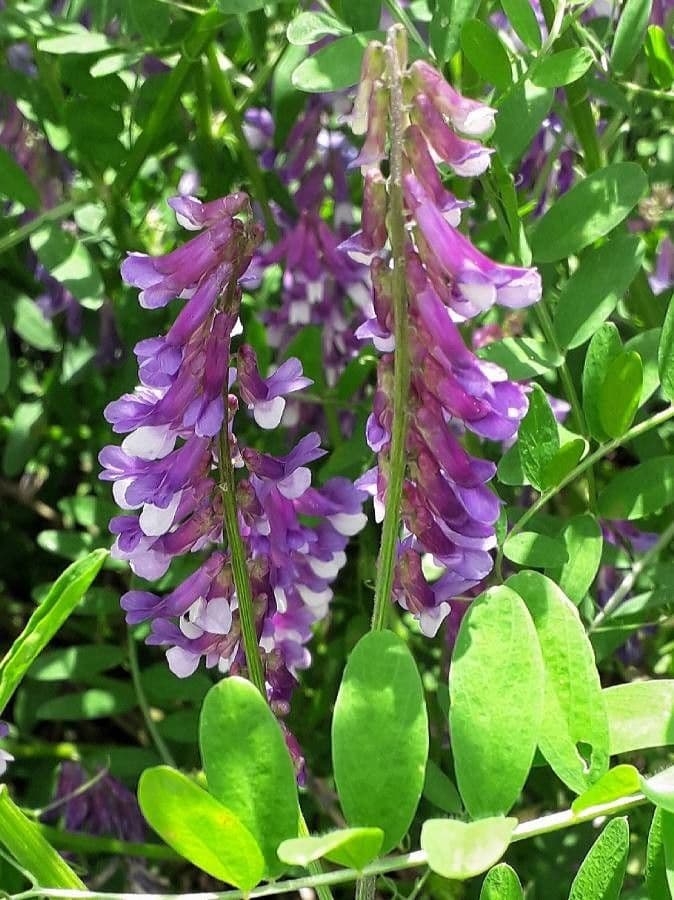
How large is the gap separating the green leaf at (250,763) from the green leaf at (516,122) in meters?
0.56

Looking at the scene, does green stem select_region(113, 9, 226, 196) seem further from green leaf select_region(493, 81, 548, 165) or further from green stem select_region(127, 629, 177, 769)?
green stem select_region(127, 629, 177, 769)

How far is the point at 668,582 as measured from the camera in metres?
1.10

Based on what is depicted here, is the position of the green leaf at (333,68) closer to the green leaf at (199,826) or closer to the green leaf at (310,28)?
the green leaf at (310,28)

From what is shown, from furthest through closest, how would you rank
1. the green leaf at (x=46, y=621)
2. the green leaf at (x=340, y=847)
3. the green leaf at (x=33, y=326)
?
the green leaf at (x=33, y=326) → the green leaf at (x=46, y=621) → the green leaf at (x=340, y=847)

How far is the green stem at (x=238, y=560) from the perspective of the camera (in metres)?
0.79

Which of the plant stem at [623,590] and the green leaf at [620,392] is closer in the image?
the green leaf at [620,392]

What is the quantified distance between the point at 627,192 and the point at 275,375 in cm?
38

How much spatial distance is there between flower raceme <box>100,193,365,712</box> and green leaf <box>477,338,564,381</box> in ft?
0.56

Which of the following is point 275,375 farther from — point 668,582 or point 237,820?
point 668,582

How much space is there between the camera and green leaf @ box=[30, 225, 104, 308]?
4.41 ft

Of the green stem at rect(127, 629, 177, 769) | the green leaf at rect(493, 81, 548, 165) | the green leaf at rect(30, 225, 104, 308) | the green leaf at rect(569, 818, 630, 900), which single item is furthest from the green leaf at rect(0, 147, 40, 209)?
the green leaf at rect(569, 818, 630, 900)

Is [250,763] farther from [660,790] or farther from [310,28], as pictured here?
[310,28]

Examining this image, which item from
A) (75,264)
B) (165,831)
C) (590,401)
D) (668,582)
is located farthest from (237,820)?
(75,264)

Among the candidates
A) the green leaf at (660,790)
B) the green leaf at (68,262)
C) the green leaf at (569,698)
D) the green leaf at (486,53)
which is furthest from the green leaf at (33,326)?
the green leaf at (660,790)
